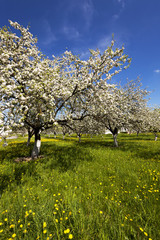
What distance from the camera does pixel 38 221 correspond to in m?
3.05

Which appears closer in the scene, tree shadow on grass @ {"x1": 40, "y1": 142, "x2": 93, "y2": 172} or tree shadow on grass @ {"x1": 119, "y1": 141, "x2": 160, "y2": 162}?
tree shadow on grass @ {"x1": 40, "y1": 142, "x2": 93, "y2": 172}

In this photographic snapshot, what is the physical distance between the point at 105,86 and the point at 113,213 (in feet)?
24.9

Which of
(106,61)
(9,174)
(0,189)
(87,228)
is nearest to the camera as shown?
(87,228)

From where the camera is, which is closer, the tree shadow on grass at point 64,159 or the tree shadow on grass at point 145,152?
the tree shadow on grass at point 64,159

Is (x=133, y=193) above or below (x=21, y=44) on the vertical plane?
below

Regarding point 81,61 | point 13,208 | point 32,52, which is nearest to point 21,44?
point 32,52

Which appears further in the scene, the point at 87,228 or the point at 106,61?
the point at 106,61

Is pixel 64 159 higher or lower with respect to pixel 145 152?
higher

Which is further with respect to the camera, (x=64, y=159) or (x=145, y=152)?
(x=145, y=152)

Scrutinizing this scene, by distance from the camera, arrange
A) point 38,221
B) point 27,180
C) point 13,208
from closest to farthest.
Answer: point 38,221
point 13,208
point 27,180

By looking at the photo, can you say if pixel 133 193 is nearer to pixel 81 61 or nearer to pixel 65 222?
pixel 65 222

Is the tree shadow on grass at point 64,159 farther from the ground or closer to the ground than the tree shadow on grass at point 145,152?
farther from the ground

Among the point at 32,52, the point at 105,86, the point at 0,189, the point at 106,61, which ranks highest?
the point at 32,52

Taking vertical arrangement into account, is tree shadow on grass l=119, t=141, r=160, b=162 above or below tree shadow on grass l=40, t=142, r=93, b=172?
below
